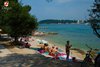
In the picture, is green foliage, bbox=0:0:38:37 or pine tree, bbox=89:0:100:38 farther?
green foliage, bbox=0:0:38:37

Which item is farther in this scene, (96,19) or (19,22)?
(19,22)

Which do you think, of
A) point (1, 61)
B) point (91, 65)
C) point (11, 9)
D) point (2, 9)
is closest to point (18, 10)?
point (11, 9)

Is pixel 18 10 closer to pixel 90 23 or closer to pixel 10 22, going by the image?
pixel 10 22

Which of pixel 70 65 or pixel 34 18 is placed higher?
pixel 34 18

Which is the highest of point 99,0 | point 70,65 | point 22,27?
point 99,0

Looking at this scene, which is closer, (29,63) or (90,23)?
(90,23)

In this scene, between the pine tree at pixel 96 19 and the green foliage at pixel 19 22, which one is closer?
the pine tree at pixel 96 19

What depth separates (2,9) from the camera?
32.9m

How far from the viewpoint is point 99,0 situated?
44.6 ft

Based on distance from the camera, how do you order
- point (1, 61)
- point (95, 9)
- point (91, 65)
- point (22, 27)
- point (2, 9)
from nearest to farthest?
point (95, 9) < point (91, 65) < point (1, 61) < point (22, 27) < point (2, 9)

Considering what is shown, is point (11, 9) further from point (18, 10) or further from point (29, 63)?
point (29, 63)

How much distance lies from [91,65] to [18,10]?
44.6 ft

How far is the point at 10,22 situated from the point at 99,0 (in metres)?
14.0

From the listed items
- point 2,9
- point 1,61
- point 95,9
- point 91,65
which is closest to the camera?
point 95,9
